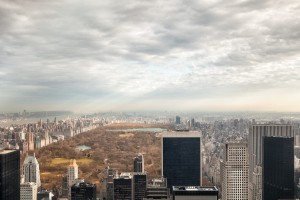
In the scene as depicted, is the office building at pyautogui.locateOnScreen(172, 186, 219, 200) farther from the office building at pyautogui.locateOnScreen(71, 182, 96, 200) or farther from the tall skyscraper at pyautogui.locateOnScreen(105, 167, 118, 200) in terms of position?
the tall skyscraper at pyautogui.locateOnScreen(105, 167, 118, 200)

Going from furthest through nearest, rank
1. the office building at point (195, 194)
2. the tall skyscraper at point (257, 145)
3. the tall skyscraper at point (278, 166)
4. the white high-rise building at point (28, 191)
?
1. the tall skyscraper at point (278, 166)
2. the tall skyscraper at point (257, 145)
3. the white high-rise building at point (28, 191)
4. the office building at point (195, 194)

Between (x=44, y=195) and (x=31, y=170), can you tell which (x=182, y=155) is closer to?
(x=44, y=195)

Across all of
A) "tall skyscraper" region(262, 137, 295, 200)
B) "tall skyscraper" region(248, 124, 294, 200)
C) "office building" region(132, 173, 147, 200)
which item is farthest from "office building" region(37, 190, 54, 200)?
"tall skyscraper" region(262, 137, 295, 200)

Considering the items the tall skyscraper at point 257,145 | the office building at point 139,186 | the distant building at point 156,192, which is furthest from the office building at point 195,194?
the tall skyscraper at point 257,145

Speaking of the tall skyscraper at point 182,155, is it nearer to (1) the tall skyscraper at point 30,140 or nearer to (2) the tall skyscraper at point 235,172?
(2) the tall skyscraper at point 235,172

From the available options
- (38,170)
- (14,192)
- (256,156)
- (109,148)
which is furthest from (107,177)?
(256,156)

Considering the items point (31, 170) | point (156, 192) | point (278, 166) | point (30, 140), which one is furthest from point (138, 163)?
point (278, 166)

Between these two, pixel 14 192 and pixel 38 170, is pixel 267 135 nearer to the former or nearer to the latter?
pixel 38 170
